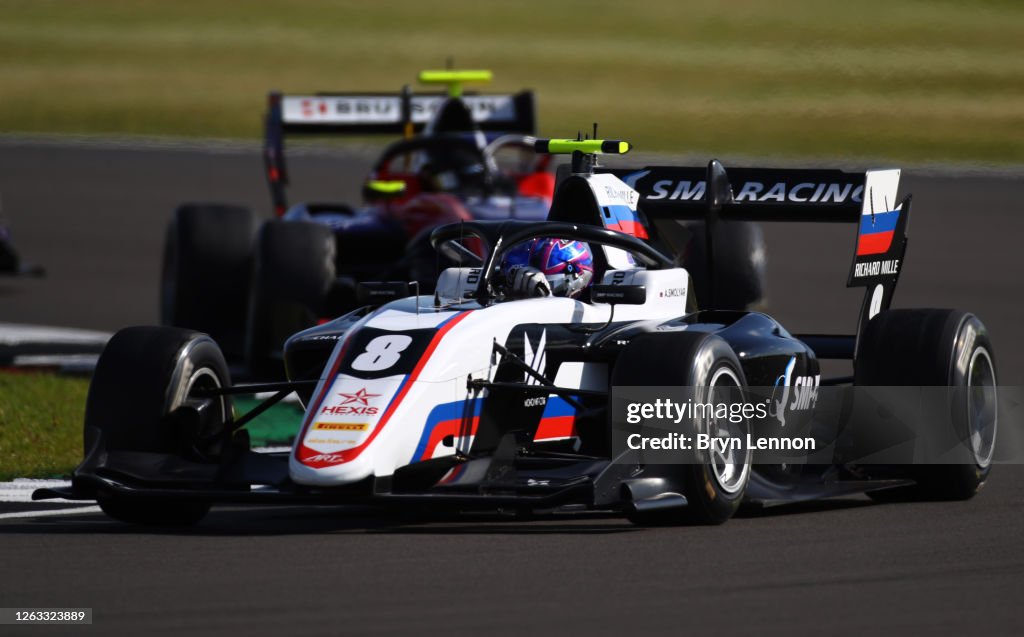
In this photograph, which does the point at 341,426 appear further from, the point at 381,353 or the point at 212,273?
the point at 212,273

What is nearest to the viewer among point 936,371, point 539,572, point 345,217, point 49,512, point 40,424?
point 539,572

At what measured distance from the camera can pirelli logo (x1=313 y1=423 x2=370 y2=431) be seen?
7703 mm

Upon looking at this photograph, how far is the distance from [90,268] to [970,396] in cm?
1489

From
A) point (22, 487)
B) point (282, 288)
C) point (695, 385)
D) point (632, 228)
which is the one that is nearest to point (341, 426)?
point (695, 385)

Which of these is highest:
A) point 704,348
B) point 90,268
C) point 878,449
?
point 704,348

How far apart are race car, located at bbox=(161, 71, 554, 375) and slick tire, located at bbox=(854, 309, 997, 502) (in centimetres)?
605

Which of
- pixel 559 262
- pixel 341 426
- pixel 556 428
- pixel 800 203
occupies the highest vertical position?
pixel 800 203

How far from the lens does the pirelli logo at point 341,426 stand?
770cm

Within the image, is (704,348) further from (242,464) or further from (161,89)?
(161,89)

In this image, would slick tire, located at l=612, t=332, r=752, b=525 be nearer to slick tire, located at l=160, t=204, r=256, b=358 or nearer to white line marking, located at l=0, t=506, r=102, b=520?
white line marking, located at l=0, t=506, r=102, b=520

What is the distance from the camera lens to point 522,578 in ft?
23.0

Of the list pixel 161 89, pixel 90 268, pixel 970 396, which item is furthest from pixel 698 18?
pixel 970 396

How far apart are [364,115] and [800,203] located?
9.06 m

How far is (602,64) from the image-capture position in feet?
154
